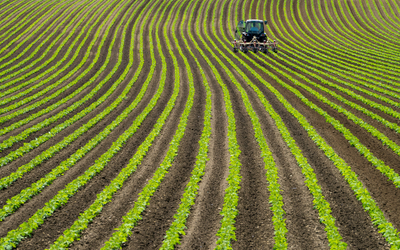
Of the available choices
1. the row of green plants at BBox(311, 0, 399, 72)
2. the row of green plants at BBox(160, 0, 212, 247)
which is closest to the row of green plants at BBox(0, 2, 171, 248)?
the row of green plants at BBox(160, 0, 212, 247)

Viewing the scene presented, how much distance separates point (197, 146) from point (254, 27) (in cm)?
2703

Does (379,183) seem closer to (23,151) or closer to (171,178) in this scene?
(171,178)

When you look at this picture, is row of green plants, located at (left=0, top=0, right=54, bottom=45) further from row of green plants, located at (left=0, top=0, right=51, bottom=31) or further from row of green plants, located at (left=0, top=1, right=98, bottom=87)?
row of green plants, located at (left=0, top=1, right=98, bottom=87)

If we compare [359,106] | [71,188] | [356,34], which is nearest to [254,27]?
[356,34]

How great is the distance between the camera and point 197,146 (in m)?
15.1

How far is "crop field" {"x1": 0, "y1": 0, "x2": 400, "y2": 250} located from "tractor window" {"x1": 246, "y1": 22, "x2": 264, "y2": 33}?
3544 millimetres

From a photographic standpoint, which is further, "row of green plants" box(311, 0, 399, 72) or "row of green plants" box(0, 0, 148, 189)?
"row of green plants" box(311, 0, 399, 72)

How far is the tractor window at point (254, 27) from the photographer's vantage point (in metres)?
36.6

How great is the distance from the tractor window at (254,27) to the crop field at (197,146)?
3.54m

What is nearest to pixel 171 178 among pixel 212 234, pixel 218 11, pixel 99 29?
pixel 212 234

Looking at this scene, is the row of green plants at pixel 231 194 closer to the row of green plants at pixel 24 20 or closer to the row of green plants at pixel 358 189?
the row of green plants at pixel 358 189

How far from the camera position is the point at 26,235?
28.3ft

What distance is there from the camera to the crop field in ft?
29.5

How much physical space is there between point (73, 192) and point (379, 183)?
40.9ft
